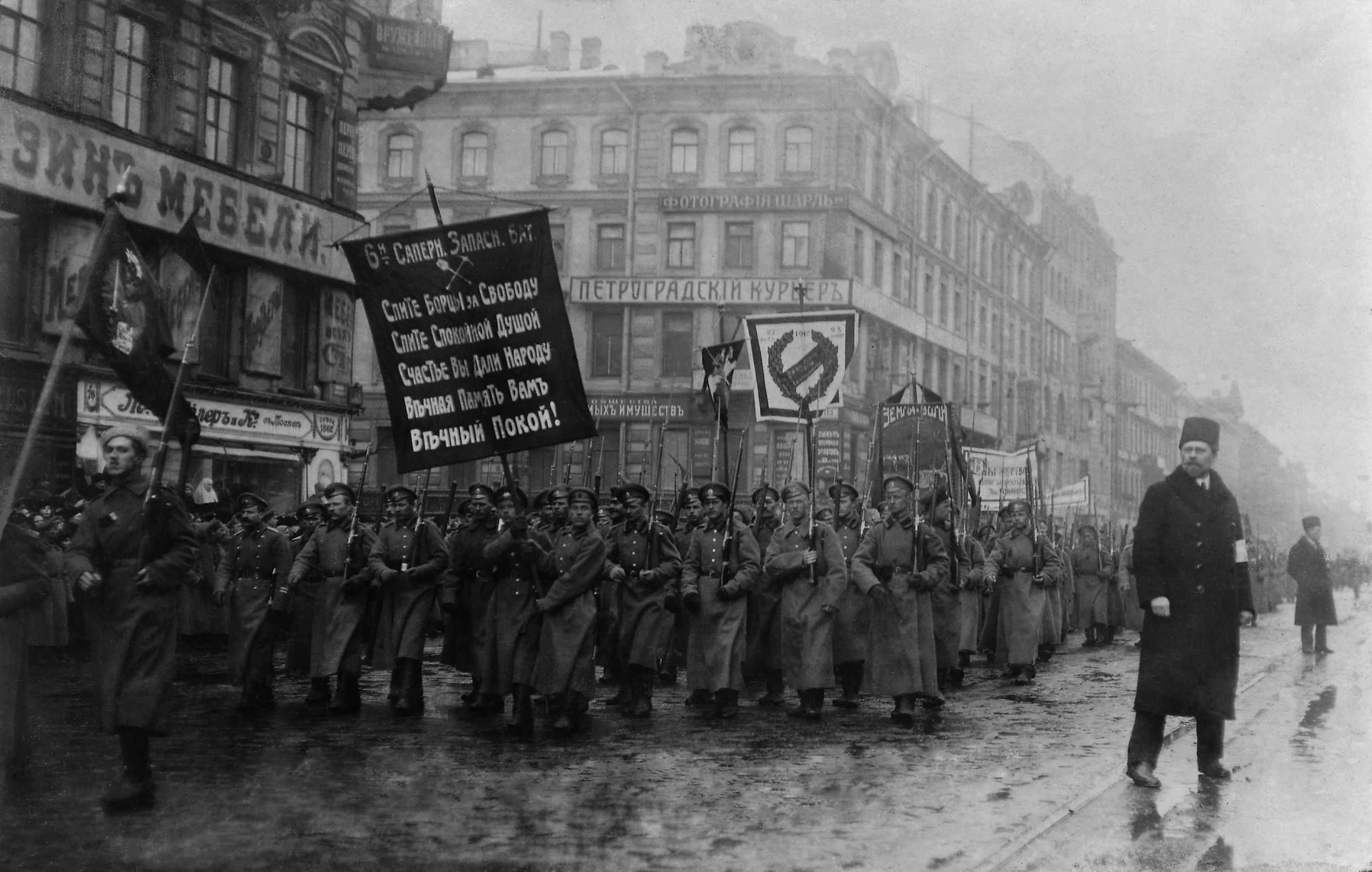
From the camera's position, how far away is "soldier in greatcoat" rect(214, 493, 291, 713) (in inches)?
427

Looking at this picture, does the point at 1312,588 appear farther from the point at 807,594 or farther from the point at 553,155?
the point at 553,155

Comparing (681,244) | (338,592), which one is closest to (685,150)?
(681,244)

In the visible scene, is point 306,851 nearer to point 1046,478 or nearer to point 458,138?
point 458,138

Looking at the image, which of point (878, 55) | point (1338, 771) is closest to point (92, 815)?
point (1338, 771)

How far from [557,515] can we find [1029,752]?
4.12 metres

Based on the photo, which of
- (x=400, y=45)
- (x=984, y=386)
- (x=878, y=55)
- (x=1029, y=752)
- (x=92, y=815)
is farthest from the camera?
(x=984, y=386)

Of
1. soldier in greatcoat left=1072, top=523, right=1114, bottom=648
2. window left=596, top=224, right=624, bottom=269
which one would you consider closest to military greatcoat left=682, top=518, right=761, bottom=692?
soldier in greatcoat left=1072, top=523, right=1114, bottom=648

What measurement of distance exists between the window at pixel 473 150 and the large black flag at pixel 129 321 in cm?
3478

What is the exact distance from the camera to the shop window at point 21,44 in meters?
17.6

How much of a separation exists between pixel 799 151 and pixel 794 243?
8.77 feet

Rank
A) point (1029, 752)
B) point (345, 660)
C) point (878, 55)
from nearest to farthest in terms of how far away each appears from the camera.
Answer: point (1029, 752) → point (345, 660) → point (878, 55)

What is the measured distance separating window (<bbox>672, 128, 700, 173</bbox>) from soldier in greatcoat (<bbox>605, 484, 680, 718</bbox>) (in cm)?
3150

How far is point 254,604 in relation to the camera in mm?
11008

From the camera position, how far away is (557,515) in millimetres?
11250
